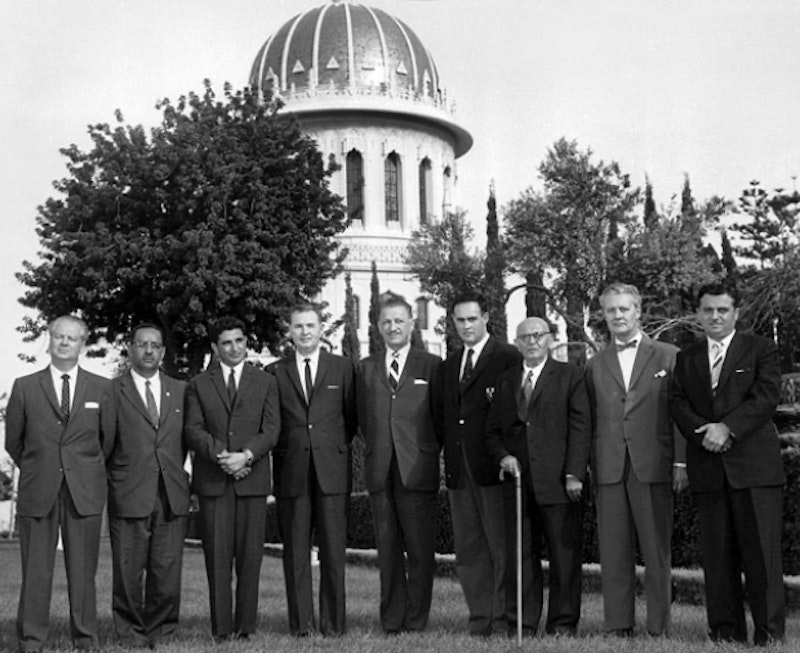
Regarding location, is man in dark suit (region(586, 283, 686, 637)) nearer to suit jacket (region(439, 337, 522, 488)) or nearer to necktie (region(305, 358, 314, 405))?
suit jacket (region(439, 337, 522, 488))

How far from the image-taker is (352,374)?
1014 centimetres

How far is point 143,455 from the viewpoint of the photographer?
31.3ft

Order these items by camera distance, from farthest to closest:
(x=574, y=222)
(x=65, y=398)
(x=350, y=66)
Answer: (x=350, y=66), (x=574, y=222), (x=65, y=398)

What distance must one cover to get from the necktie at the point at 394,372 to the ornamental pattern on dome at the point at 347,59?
57.9 meters

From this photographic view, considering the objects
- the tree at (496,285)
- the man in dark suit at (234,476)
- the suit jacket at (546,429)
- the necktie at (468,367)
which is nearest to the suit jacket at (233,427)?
the man in dark suit at (234,476)

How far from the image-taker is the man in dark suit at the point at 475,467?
9641 mm

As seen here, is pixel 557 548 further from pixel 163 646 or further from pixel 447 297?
pixel 447 297

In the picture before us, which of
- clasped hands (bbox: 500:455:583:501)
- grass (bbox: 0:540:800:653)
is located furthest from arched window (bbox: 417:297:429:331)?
clasped hands (bbox: 500:455:583:501)

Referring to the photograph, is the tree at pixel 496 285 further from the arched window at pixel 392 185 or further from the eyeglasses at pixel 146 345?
the eyeglasses at pixel 146 345

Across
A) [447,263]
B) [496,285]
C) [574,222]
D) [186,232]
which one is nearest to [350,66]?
[447,263]

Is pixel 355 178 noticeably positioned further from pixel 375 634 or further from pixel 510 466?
pixel 510 466

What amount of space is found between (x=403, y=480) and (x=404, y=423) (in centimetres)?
43

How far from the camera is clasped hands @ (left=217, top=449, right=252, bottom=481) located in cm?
955

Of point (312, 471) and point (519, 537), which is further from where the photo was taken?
point (312, 471)
